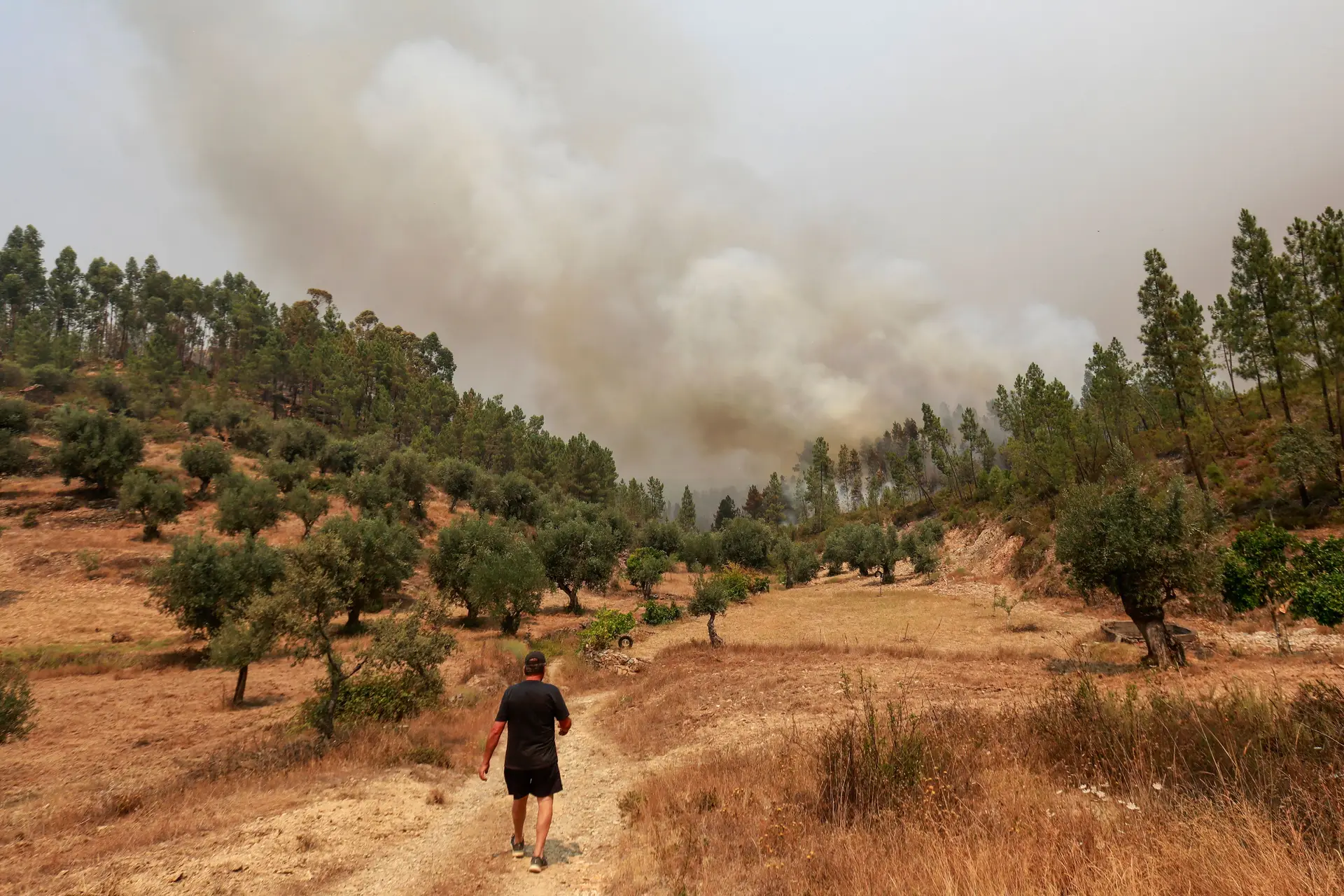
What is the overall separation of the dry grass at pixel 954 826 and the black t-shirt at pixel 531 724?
2.00 m

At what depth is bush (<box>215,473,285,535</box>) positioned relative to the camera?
47.2 metres

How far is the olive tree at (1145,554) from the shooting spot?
1789 cm

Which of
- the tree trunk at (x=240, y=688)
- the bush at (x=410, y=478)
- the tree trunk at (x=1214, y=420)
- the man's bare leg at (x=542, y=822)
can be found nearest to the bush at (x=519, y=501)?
the bush at (x=410, y=478)

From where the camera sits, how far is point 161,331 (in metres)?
116

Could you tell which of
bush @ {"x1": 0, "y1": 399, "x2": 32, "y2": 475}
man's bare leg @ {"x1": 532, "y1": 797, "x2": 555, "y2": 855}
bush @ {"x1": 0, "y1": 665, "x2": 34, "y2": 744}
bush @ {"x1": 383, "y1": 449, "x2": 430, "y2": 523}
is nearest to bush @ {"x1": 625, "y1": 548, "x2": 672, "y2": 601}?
bush @ {"x1": 383, "y1": 449, "x2": 430, "y2": 523}

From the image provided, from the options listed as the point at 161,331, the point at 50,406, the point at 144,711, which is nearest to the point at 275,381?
the point at 50,406

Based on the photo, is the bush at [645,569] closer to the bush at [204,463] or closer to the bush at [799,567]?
the bush at [799,567]

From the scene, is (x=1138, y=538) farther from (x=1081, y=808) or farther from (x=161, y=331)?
(x=161, y=331)

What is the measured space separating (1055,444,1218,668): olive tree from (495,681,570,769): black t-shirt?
64.8 feet

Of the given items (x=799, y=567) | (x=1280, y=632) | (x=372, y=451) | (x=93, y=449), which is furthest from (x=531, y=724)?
(x=372, y=451)

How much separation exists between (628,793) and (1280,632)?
82.0ft

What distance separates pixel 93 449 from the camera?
50719 millimetres

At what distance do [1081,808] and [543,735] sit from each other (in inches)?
293

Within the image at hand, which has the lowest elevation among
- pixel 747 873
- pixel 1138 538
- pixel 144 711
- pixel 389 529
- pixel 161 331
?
pixel 144 711
